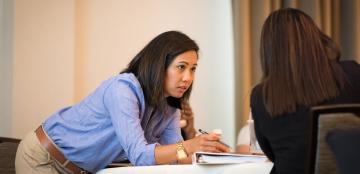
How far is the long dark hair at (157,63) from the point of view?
181 centimetres

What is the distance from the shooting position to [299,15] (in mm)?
1378

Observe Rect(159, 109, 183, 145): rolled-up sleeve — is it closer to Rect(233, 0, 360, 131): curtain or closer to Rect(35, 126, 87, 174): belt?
Rect(35, 126, 87, 174): belt

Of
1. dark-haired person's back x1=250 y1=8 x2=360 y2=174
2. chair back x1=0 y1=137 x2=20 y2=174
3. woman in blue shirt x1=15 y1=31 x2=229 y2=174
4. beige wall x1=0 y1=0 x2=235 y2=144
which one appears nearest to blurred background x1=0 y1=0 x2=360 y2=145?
beige wall x1=0 y1=0 x2=235 y2=144

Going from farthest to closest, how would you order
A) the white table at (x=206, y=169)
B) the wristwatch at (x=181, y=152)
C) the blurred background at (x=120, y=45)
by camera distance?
the blurred background at (x=120, y=45) < the wristwatch at (x=181, y=152) < the white table at (x=206, y=169)

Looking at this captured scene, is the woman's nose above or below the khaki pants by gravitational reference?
above

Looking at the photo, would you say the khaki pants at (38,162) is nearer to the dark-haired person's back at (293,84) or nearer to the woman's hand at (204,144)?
the woman's hand at (204,144)

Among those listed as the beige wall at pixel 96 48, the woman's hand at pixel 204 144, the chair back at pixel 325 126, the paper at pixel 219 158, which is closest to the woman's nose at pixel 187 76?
the woman's hand at pixel 204 144

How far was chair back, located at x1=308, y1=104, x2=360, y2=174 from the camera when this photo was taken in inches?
42.5

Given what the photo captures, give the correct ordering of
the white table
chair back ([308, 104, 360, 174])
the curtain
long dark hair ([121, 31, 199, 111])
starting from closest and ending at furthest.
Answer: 1. chair back ([308, 104, 360, 174])
2. the white table
3. long dark hair ([121, 31, 199, 111])
4. the curtain

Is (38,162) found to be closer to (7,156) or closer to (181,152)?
(7,156)

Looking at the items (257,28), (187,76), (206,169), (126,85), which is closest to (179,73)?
(187,76)

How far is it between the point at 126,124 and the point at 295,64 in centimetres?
61

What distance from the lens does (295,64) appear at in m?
1.31

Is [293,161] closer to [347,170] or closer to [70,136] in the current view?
[347,170]
